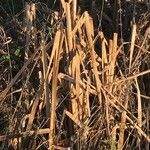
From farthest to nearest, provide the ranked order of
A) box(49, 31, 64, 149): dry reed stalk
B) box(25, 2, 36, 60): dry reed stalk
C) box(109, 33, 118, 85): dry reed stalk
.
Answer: box(25, 2, 36, 60): dry reed stalk
box(109, 33, 118, 85): dry reed stalk
box(49, 31, 64, 149): dry reed stalk

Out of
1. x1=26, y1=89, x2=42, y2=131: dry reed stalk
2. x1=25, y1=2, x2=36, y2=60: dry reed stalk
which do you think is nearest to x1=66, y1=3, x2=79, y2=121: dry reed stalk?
x1=26, y1=89, x2=42, y2=131: dry reed stalk

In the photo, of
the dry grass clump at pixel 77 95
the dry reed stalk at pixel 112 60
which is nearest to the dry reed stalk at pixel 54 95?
the dry grass clump at pixel 77 95

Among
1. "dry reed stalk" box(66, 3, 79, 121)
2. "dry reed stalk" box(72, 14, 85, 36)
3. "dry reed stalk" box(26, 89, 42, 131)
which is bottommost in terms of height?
"dry reed stalk" box(26, 89, 42, 131)

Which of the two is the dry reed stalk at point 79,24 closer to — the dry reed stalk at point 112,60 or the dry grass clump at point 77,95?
the dry grass clump at point 77,95

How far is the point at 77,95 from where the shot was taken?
246cm

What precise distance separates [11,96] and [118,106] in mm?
518

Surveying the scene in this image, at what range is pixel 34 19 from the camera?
2734 mm

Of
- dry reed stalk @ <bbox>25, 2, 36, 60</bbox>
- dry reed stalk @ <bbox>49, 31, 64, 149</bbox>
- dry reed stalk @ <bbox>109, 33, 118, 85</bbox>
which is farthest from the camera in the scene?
dry reed stalk @ <bbox>25, 2, 36, 60</bbox>

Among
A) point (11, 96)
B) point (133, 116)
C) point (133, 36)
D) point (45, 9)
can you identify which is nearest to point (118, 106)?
point (133, 116)

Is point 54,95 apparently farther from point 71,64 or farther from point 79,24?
point 79,24

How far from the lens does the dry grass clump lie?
2430mm

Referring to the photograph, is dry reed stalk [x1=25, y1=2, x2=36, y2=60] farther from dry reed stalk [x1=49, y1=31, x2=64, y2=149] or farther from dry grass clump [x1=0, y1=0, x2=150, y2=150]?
dry reed stalk [x1=49, y1=31, x2=64, y2=149]

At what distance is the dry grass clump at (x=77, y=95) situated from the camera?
2430mm

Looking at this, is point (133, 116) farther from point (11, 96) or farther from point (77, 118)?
point (11, 96)
